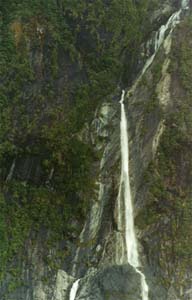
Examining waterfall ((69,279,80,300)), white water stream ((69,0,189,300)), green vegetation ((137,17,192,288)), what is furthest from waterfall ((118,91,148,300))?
waterfall ((69,279,80,300))

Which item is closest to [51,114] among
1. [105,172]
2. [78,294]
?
[105,172]

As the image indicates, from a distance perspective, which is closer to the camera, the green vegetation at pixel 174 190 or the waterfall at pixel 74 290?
the waterfall at pixel 74 290

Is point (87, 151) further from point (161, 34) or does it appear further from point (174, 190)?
point (161, 34)

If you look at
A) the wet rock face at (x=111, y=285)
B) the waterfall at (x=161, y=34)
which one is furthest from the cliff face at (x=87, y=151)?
the waterfall at (x=161, y=34)

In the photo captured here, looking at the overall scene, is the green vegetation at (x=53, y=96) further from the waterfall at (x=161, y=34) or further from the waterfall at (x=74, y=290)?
the waterfall at (x=74, y=290)

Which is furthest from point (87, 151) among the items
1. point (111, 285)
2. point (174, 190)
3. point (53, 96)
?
point (111, 285)

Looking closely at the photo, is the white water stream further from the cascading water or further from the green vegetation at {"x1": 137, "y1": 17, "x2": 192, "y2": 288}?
the green vegetation at {"x1": 137, "y1": 17, "x2": 192, "y2": 288}
